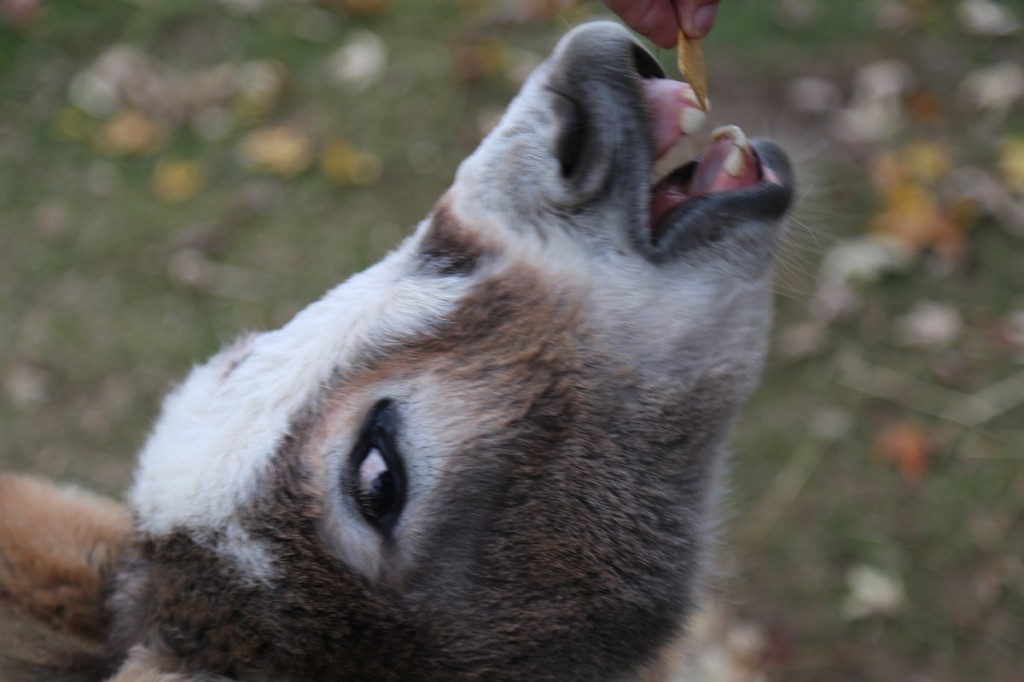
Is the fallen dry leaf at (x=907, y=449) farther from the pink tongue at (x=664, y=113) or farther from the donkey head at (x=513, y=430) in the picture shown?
the pink tongue at (x=664, y=113)

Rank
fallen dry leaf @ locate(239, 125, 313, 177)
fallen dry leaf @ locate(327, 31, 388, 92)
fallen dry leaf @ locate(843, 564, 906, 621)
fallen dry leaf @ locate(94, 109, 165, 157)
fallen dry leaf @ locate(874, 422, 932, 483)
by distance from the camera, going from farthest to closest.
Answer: fallen dry leaf @ locate(327, 31, 388, 92), fallen dry leaf @ locate(94, 109, 165, 157), fallen dry leaf @ locate(239, 125, 313, 177), fallen dry leaf @ locate(874, 422, 932, 483), fallen dry leaf @ locate(843, 564, 906, 621)

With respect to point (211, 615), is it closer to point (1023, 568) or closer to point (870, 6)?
point (1023, 568)

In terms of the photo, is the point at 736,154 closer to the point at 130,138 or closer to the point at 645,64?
the point at 645,64

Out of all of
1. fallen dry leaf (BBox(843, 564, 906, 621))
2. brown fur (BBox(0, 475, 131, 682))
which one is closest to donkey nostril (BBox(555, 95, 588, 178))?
brown fur (BBox(0, 475, 131, 682))

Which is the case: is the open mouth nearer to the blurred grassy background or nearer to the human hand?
the human hand

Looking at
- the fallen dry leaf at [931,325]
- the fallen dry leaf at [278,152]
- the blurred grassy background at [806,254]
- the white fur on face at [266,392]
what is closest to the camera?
the white fur on face at [266,392]

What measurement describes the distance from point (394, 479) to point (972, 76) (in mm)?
Result: 4634

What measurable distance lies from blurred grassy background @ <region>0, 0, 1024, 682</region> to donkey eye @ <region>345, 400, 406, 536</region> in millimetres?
2187

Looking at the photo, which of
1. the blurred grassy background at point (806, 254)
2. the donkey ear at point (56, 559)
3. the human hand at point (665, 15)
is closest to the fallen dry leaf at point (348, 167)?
the blurred grassy background at point (806, 254)

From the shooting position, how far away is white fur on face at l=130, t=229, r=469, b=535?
Answer: 2.10 meters

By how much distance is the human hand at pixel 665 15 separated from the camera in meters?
2.23

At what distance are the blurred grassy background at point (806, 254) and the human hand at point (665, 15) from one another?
2137 mm

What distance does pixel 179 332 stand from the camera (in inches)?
208

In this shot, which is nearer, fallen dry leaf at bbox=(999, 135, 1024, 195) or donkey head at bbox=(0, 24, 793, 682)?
donkey head at bbox=(0, 24, 793, 682)
